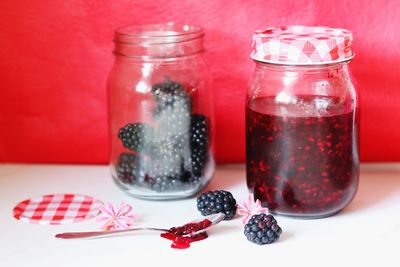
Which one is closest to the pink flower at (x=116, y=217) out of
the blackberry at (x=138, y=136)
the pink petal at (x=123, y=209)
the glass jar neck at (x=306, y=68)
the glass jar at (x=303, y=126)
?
the pink petal at (x=123, y=209)

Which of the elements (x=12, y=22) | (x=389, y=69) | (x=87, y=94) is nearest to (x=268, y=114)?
(x=389, y=69)

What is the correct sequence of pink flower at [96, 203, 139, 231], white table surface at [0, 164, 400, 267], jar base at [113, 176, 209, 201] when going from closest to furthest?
white table surface at [0, 164, 400, 267], pink flower at [96, 203, 139, 231], jar base at [113, 176, 209, 201]

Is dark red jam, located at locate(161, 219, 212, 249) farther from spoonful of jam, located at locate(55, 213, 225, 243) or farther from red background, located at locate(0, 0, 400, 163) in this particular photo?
red background, located at locate(0, 0, 400, 163)

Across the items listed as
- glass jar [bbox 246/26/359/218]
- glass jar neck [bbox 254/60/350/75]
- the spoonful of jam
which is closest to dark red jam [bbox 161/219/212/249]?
the spoonful of jam

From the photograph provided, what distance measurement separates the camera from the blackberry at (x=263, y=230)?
0.97m

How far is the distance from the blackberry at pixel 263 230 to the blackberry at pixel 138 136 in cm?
25

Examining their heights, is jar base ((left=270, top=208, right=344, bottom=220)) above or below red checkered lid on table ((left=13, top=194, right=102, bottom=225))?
above

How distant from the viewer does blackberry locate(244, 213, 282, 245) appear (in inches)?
38.3

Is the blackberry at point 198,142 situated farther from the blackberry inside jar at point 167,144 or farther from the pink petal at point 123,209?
the pink petal at point 123,209

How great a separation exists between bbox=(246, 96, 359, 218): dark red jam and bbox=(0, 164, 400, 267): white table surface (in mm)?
37

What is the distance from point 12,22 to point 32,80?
4.6 inches

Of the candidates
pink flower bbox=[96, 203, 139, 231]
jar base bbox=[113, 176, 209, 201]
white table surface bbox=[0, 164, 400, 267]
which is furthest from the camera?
jar base bbox=[113, 176, 209, 201]

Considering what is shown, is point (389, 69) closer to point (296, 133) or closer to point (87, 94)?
point (296, 133)

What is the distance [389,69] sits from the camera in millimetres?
1224
